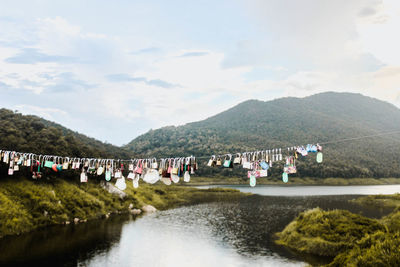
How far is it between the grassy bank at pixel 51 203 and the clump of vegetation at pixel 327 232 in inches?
1083

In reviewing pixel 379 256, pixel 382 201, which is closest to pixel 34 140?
pixel 379 256

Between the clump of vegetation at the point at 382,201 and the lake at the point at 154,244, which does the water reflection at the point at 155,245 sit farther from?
the clump of vegetation at the point at 382,201

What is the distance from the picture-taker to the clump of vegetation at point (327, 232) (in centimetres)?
2552

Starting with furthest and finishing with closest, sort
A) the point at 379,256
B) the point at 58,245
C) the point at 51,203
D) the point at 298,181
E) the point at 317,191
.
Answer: the point at 298,181 → the point at 317,191 → the point at 51,203 → the point at 58,245 → the point at 379,256

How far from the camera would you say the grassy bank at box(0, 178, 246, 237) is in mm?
31734

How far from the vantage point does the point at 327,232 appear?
27266mm

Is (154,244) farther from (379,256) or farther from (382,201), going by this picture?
(382,201)

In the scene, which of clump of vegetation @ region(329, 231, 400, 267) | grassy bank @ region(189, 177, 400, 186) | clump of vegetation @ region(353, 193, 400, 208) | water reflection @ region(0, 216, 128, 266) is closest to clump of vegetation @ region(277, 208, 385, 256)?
clump of vegetation @ region(329, 231, 400, 267)

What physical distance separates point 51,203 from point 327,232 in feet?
107

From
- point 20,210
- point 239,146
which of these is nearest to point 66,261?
point 20,210

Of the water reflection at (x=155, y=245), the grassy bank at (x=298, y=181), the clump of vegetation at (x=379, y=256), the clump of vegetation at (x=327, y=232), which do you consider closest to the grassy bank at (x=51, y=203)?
the water reflection at (x=155, y=245)

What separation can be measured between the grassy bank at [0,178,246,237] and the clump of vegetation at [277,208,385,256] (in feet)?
90.3

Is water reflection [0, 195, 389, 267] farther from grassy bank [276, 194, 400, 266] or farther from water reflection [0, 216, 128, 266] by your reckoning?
grassy bank [276, 194, 400, 266]

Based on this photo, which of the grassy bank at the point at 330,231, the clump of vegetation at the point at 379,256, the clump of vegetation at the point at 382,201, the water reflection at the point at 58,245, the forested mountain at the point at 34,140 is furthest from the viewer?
the clump of vegetation at the point at 382,201
